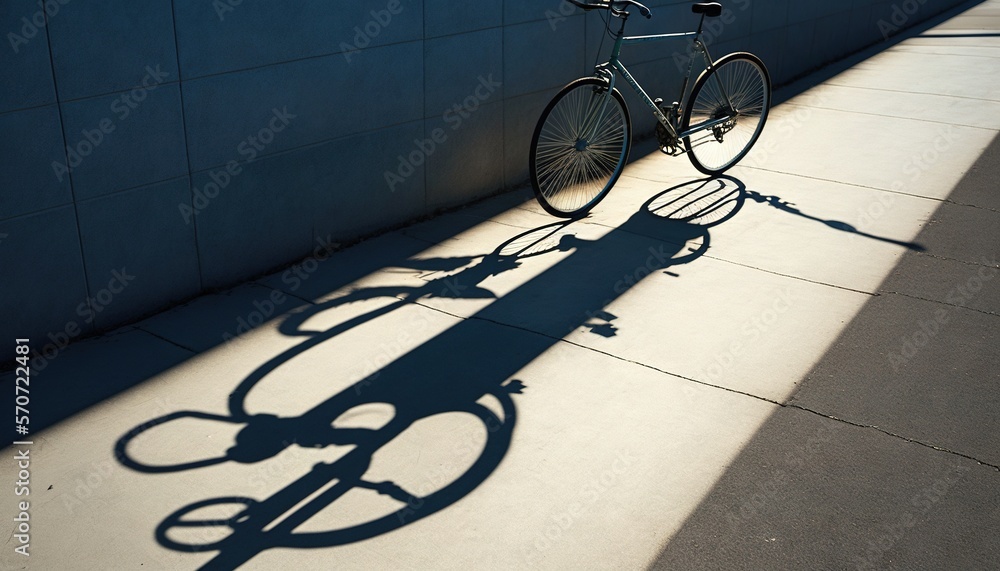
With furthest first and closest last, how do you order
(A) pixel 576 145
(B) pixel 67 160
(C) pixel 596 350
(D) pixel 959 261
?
1. (A) pixel 576 145
2. (D) pixel 959 261
3. (C) pixel 596 350
4. (B) pixel 67 160

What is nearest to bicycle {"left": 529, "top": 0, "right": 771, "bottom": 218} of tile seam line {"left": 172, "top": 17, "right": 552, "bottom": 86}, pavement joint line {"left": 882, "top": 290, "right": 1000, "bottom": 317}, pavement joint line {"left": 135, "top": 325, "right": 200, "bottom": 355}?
tile seam line {"left": 172, "top": 17, "right": 552, "bottom": 86}

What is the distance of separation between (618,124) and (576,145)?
2.21ft

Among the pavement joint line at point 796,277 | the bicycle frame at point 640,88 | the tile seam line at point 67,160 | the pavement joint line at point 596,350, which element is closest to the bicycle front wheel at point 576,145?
the bicycle frame at point 640,88

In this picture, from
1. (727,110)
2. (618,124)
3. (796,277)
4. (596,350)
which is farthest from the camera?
(727,110)

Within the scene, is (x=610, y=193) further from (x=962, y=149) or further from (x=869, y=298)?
(x=962, y=149)

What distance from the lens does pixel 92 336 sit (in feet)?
15.7

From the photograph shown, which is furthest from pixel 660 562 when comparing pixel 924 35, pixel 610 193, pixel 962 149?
pixel 924 35

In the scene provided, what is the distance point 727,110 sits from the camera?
7.28 metres

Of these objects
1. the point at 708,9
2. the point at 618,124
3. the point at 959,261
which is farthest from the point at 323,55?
the point at 959,261

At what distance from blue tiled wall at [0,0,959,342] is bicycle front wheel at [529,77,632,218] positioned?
1.83ft

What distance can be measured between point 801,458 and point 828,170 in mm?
4339

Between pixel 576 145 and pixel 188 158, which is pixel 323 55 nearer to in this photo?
pixel 188 158

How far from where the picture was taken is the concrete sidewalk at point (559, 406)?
3.40m

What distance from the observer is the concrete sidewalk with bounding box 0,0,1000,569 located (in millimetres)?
3400
